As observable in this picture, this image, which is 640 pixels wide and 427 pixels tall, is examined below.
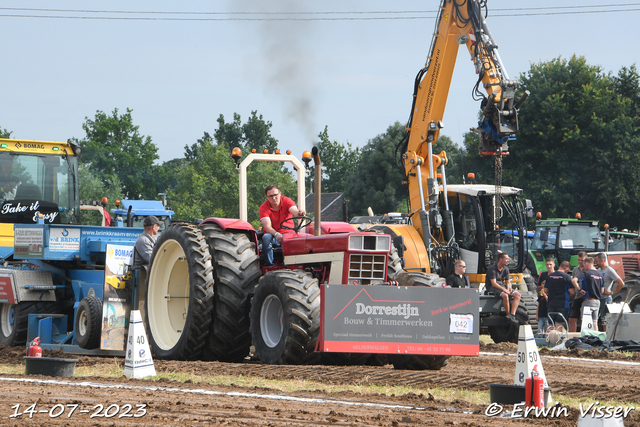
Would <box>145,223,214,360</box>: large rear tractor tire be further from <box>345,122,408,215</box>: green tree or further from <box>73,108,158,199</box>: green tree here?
<box>73,108,158,199</box>: green tree

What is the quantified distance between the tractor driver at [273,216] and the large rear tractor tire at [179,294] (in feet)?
2.28

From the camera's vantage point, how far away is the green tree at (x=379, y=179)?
4316 centimetres

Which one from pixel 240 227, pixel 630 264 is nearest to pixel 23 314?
pixel 240 227

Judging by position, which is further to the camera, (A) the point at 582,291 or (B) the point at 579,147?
(B) the point at 579,147

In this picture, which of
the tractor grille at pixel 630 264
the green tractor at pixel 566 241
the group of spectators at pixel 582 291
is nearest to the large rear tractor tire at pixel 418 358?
the group of spectators at pixel 582 291

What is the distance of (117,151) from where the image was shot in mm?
59469

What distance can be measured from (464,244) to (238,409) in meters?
10.3

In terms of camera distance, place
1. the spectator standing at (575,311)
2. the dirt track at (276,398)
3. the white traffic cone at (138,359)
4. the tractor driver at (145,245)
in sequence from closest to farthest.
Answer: the dirt track at (276,398)
the white traffic cone at (138,359)
the tractor driver at (145,245)
the spectator standing at (575,311)

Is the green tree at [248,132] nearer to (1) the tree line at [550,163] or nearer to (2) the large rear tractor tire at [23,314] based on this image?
(1) the tree line at [550,163]

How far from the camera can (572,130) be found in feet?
122

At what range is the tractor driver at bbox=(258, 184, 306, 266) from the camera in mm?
9289

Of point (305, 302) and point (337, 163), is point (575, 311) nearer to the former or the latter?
point (305, 302)

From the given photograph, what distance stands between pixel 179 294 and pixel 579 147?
30.3 metres

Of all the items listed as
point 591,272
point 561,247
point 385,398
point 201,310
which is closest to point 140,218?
point 561,247
